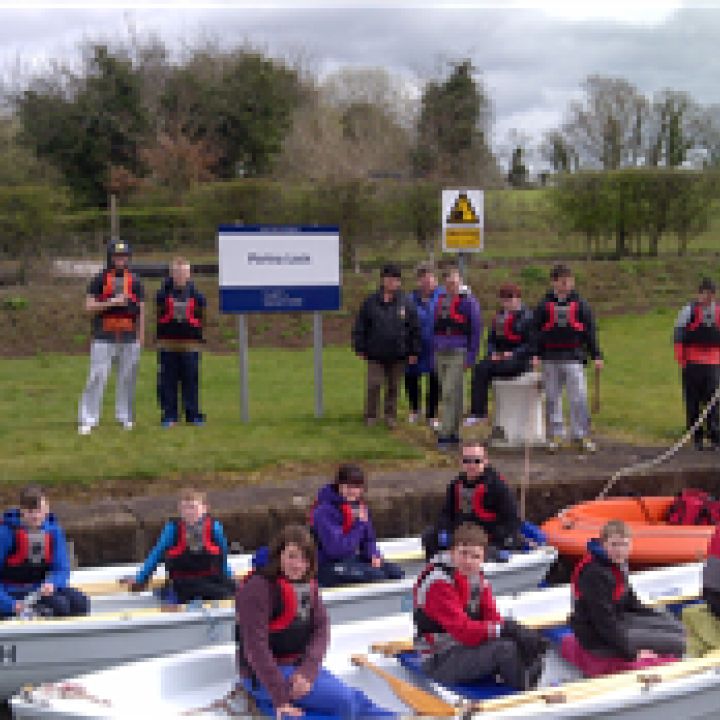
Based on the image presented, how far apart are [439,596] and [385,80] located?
45008 mm

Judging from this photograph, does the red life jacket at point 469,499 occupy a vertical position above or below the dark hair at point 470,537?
below

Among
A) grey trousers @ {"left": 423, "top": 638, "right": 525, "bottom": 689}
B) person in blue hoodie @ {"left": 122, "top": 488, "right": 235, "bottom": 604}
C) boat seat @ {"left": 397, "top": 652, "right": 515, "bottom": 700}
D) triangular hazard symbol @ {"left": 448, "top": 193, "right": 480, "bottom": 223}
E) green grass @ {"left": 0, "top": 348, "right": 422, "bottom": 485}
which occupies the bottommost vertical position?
boat seat @ {"left": 397, "top": 652, "right": 515, "bottom": 700}

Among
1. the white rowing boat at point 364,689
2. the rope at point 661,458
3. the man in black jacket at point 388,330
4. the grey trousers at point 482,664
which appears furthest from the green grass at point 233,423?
the grey trousers at point 482,664

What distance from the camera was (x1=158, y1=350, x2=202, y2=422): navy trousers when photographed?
11000 mm

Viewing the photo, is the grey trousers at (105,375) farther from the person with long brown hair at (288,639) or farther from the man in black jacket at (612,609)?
the man in black jacket at (612,609)

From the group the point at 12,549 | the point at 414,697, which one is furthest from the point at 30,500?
the point at 414,697

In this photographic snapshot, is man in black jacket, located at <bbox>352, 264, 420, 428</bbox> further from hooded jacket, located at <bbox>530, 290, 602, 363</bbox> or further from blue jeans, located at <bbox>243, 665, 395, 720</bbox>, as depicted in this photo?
blue jeans, located at <bbox>243, 665, 395, 720</bbox>

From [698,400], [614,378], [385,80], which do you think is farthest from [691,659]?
[385,80]

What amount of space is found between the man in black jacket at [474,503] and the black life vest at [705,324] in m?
3.89

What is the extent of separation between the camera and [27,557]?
700cm

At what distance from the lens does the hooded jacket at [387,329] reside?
36.4 feet

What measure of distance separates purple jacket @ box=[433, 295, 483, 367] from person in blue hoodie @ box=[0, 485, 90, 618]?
521cm

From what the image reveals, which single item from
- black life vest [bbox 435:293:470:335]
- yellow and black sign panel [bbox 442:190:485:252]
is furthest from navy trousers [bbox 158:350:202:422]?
yellow and black sign panel [bbox 442:190:485:252]

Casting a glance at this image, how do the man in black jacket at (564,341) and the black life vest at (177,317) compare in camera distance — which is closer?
the man in black jacket at (564,341)
